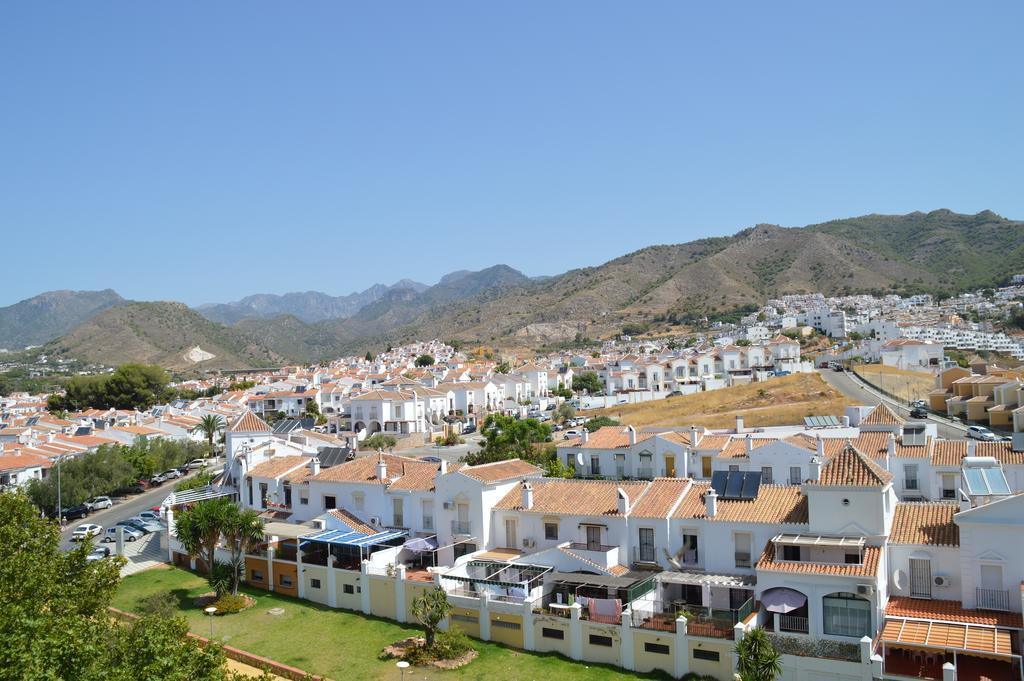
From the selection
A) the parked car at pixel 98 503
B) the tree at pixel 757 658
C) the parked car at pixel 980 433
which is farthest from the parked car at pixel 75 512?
the parked car at pixel 980 433

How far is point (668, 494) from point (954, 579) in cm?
1004

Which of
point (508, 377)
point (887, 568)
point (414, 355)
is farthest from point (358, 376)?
point (887, 568)

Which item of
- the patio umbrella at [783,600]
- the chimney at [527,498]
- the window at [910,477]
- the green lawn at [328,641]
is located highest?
the chimney at [527,498]

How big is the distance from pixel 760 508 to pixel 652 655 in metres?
6.87

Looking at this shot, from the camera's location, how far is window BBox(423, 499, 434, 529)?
116 feet

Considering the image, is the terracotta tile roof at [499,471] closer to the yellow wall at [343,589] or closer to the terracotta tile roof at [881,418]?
the yellow wall at [343,589]

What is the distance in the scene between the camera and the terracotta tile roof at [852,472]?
81.1 feet

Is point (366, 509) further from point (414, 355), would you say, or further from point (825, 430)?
point (414, 355)

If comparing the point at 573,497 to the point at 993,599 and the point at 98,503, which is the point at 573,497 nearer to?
the point at 993,599

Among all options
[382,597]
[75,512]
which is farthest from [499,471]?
[75,512]

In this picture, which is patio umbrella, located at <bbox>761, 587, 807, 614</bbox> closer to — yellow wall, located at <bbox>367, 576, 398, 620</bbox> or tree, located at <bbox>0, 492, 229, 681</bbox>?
yellow wall, located at <bbox>367, 576, 398, 620</bbox>

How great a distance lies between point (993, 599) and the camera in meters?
22.5

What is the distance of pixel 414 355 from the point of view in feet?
547

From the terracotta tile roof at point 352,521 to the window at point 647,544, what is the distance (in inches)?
498
